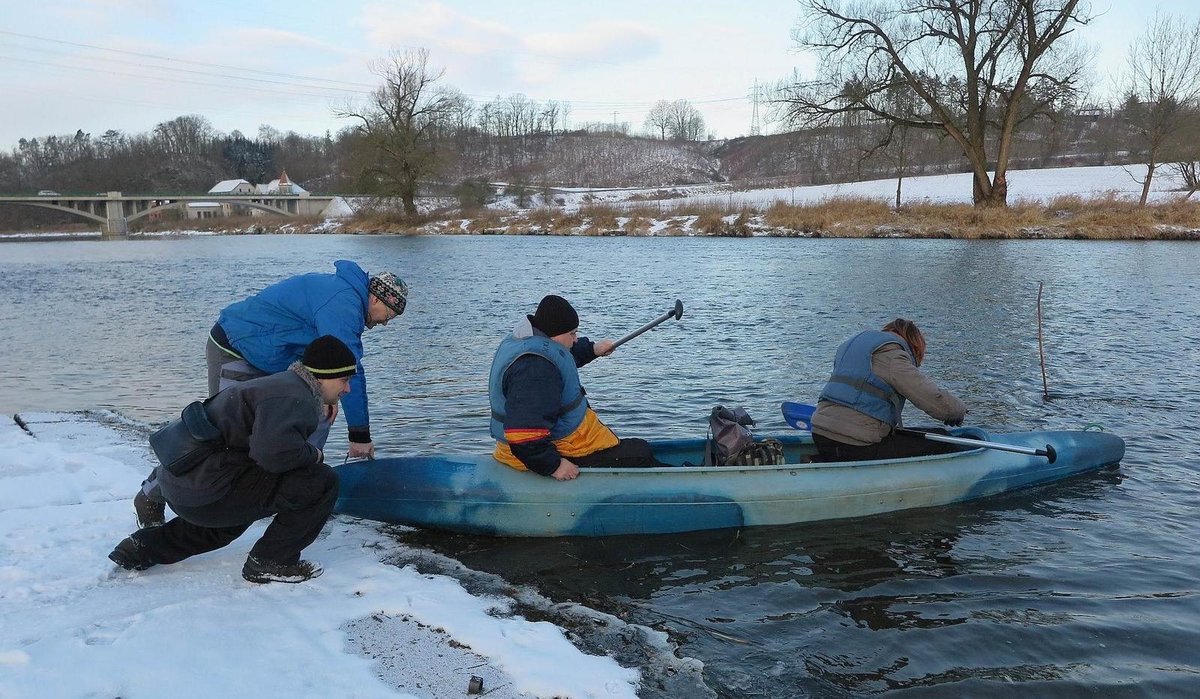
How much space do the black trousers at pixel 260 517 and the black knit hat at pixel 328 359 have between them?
492 millimetres

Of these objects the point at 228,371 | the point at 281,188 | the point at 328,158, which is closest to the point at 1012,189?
the point at 228,371

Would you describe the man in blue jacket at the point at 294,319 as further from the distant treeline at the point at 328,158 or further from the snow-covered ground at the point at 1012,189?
the distant treeline at the point at 328,158

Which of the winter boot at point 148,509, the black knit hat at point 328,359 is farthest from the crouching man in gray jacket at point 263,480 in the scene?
the winter boot at point 148,509

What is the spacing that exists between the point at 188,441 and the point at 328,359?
708mm

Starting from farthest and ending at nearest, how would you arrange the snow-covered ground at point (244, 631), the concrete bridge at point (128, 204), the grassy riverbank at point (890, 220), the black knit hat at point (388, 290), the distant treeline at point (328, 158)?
the distant treeline at point (328, 158) < the concrete bridge at point (128, 204) < the grassy riverbank at point (890, 220) < the black knit hat at point (388, 290) < the snow-covered ground at point (244, 631)

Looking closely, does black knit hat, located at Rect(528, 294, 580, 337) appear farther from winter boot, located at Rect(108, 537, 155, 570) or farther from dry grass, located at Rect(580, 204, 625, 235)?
dry grass, located at Rect(580, 204, 625, 235)

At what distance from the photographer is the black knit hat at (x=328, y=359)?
3881mm

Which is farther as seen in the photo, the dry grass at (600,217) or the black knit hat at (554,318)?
the dry grass at (600,217)

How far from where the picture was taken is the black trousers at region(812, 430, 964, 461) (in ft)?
20.1

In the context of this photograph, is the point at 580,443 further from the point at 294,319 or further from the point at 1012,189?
the point at 1012,189

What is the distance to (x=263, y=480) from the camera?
3.96 meters

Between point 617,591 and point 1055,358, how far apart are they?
8.86 metres

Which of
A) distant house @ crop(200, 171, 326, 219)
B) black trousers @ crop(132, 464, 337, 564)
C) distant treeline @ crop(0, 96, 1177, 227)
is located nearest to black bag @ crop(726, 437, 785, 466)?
black trousers @ crop(132, 464, 337, 564)

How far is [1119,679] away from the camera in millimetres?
3973
